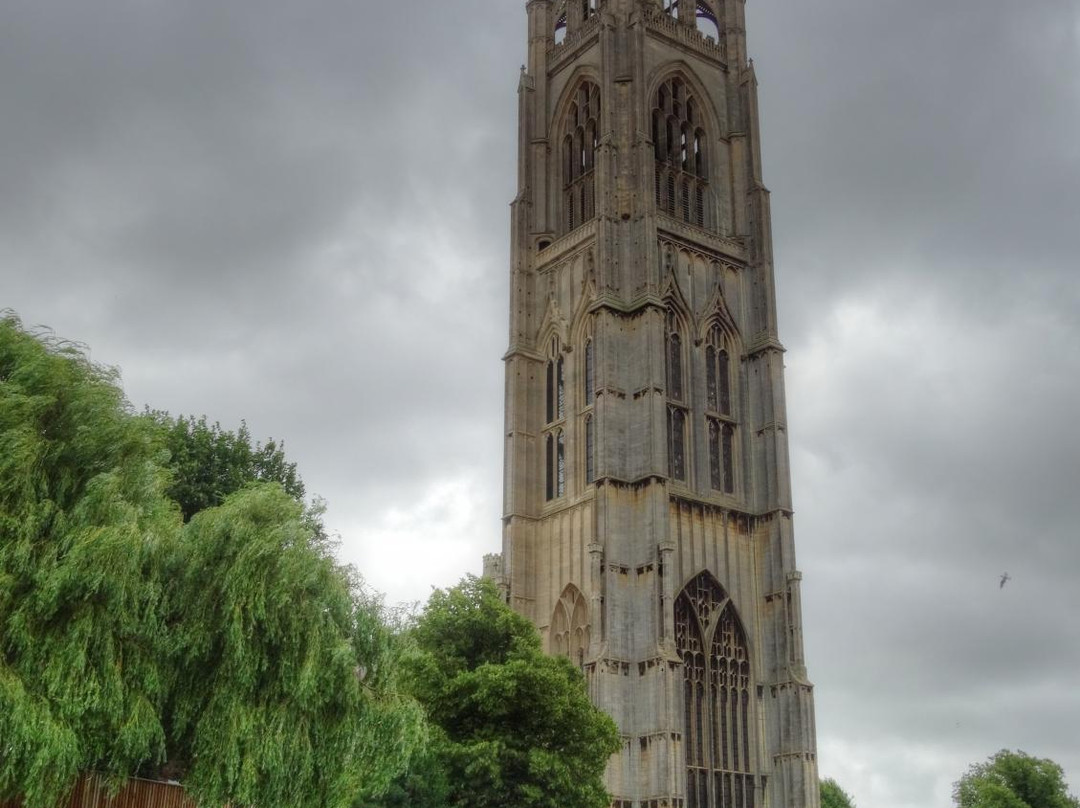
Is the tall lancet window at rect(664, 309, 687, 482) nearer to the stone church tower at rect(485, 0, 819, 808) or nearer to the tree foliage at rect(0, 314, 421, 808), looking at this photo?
the stone church tower at rect(485, 0, 819, 808)

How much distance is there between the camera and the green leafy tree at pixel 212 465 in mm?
38594

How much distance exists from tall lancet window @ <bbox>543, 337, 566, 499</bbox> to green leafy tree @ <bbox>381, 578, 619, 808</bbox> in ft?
55.0

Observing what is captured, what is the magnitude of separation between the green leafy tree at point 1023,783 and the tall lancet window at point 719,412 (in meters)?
23.2

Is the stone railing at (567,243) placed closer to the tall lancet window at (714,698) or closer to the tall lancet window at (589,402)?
the tall lancet window at (589,402)

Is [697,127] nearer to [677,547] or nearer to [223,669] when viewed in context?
[677,547]

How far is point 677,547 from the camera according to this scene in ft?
173

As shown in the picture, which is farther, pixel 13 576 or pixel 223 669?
pixel 223 669

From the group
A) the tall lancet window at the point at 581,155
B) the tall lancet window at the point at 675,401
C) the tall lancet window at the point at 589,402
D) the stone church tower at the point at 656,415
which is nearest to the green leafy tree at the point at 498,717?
the stone church tower at the point at 656,415

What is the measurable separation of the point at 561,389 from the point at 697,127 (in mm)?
15226

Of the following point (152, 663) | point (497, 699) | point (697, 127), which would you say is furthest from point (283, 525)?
point (697, 127)

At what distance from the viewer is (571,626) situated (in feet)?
172

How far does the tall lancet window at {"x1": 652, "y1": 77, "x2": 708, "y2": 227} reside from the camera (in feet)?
198

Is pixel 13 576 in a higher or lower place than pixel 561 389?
lower

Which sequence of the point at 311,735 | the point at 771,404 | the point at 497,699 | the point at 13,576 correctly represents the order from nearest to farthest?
the point at 13,576 < the point at 311,735 < the point at 497,699 < the point at 771,404
